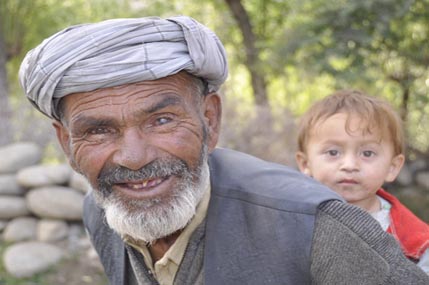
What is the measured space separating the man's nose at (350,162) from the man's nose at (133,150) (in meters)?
0.99

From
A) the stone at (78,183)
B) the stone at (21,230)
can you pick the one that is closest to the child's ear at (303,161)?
the stone at (78,183)

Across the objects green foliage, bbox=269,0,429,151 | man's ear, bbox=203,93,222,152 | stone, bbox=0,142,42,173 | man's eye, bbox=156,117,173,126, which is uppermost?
man's eye, bbox=156,117,173,126

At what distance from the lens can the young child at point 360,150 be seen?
7.97ft

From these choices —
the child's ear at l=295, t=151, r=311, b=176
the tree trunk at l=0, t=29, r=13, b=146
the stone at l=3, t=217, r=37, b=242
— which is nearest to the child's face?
the child's ear at l=295, t=151, r=311, b=176

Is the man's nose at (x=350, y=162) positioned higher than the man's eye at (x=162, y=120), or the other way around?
the man's eye at (x=162, y=120)

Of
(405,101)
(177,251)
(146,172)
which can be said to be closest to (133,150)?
(146,172)

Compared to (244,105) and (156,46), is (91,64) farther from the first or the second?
(244,105)

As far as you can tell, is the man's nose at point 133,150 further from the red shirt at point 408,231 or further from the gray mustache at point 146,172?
the red shirt at point 408,231

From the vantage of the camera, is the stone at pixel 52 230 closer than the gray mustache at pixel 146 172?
No

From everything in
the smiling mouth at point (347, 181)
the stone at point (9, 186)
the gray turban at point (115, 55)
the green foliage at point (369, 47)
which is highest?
the gray turban at point (115, 55)

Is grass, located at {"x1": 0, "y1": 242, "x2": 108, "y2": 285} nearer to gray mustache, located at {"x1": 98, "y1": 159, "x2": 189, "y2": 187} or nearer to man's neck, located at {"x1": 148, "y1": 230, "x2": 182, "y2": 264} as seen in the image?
man's neck, located at {"x1": 148, "y1": 230, "x2": 182, "y2": 264}

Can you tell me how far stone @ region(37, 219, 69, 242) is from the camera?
20.1ft

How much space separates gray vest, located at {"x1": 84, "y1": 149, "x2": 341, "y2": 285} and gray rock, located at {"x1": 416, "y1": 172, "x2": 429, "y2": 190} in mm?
6492

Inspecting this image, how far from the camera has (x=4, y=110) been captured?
7.74 metres
